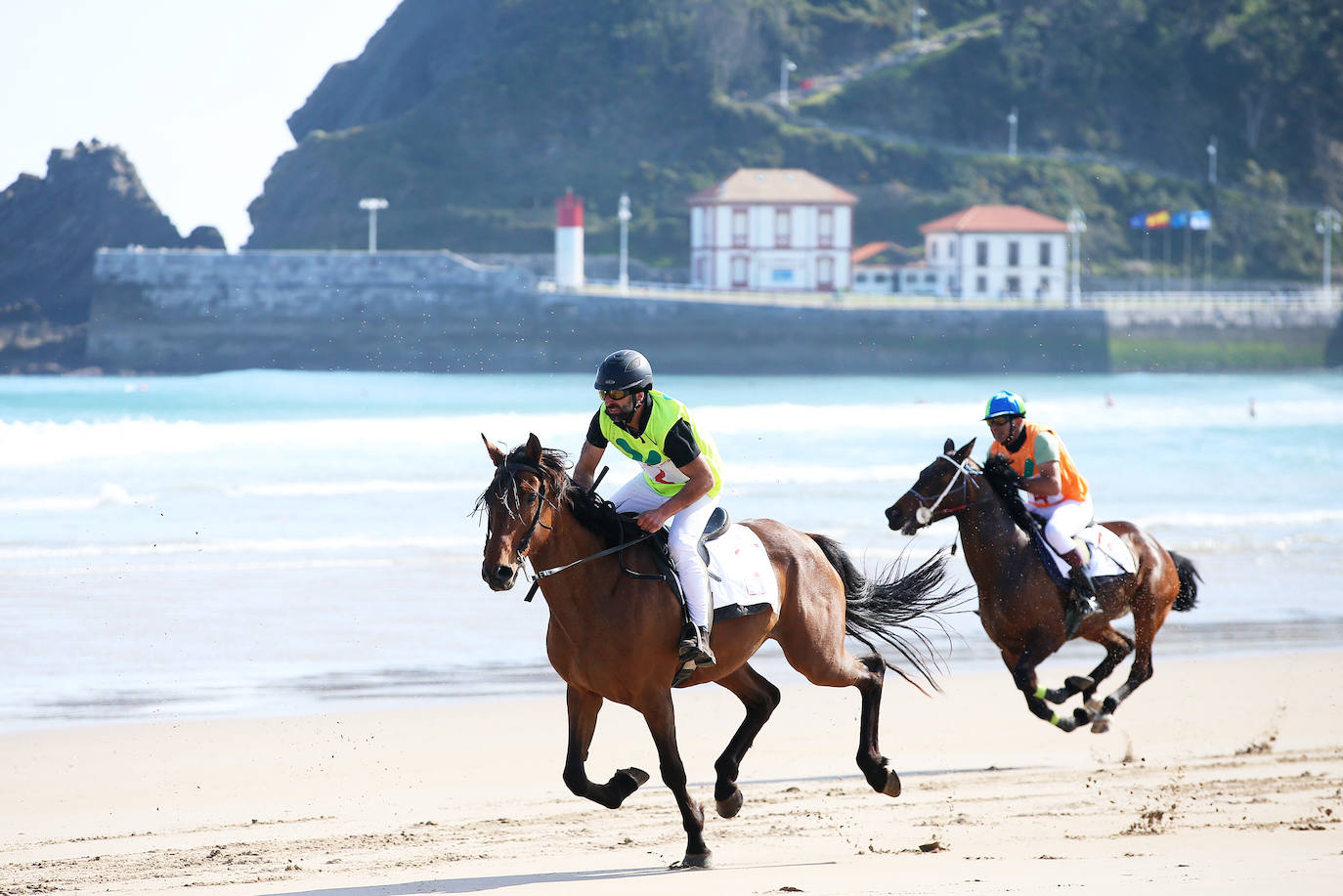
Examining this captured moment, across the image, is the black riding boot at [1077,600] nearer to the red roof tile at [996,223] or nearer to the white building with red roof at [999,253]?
the white building with red roof at [999,253]

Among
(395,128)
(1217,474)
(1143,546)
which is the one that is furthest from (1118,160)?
(1143,546)

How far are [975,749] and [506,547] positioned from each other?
4.12 metres

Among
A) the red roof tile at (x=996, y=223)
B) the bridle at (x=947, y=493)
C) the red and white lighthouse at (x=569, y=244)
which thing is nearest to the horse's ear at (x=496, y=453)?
the bridle at (x=947, y=493)

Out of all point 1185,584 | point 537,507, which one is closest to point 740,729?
point 537,507

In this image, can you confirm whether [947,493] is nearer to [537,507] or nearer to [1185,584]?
[1185,584]

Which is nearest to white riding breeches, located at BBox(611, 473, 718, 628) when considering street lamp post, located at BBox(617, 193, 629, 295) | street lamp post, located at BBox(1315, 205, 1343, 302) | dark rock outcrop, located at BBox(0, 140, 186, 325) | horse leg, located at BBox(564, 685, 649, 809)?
horse leg, located at BBox(564, 685, 649, 809)

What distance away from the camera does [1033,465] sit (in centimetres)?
846

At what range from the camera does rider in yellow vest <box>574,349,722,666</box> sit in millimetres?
6148

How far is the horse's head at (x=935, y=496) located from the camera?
8.02 metres

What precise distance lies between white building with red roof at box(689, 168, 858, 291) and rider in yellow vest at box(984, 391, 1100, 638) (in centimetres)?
7940

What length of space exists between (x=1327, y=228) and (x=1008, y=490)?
9205 centimetres

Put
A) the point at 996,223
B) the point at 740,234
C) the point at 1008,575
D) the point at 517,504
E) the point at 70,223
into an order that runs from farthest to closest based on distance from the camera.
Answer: the point at 70,223 → the point at 740,234 → the point at 996,223 → the point at 1008,575 → the point at 517,504

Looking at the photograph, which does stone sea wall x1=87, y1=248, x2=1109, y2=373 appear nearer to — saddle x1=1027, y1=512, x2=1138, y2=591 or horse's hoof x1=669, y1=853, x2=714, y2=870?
saddle x1=1027, y1=512, x2=1138, y2=591

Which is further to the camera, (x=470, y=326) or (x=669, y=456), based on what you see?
(x=470, y=326)
